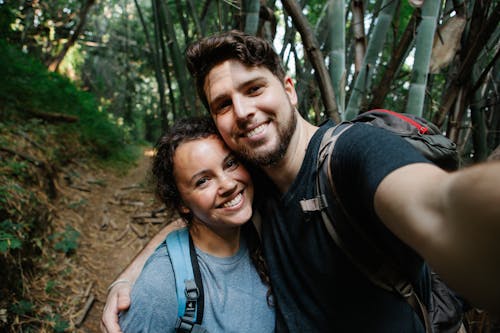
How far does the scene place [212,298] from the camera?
1202 millimetres

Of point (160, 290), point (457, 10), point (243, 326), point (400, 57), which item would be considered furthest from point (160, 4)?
point (243, 326)

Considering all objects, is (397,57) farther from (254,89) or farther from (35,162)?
(35,162)

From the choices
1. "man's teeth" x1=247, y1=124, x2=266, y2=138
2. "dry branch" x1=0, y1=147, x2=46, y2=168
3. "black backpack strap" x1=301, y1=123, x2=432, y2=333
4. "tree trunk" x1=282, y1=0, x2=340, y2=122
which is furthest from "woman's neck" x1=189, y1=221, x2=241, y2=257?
"dry branch" x1=0, y1=147, x2=46, y2=168

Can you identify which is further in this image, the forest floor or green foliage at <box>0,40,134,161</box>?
green foliage at <box>0,40,134,161</box>

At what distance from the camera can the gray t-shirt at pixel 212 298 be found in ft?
3.66

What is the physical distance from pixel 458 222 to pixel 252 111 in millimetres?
911

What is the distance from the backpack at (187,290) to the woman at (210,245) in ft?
0.08

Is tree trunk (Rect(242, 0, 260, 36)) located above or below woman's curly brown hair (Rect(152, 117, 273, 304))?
above

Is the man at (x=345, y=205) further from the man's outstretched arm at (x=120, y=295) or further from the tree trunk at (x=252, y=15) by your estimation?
the tree trunk at (x=252, y=15)

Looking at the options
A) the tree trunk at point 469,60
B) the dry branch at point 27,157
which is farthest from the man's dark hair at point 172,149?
the dry branch at point 27,157

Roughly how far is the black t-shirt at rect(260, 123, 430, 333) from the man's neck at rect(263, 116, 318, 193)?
0.10 m

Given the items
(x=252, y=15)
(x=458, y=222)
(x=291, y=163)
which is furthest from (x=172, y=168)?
(x=458, y=222)

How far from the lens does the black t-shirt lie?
77 centimetres

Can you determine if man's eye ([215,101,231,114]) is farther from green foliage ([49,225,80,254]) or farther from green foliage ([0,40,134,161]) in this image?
green foliage ([0,40,134,161])
